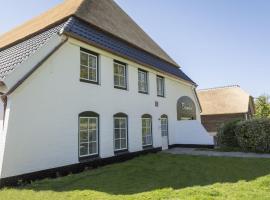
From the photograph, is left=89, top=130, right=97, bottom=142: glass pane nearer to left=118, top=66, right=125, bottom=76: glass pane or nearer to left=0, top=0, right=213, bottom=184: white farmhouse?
left=0, top=0, right=213, bottom=184: white farmhouse

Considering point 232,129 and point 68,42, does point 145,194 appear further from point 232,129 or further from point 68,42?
point 232,129

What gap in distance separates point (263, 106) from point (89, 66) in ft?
115

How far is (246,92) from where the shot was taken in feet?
117

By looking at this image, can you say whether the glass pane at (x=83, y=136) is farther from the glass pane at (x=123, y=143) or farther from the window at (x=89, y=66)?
the glass pane at (x=123, y=143)

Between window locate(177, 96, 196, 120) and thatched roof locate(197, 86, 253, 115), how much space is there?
1272 cm

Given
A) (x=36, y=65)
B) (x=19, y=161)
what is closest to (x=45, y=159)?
(x=19, y=161)

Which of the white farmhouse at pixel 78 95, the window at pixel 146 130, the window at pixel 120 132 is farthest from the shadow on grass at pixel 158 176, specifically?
the window at pixel 146 130

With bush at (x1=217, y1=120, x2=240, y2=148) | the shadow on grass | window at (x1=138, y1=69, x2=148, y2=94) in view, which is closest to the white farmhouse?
window at (x1=138, y1=69, x2=148, y2=94)

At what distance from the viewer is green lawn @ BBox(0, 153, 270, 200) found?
6578mm

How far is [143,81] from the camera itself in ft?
52.5

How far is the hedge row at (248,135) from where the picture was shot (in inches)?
615

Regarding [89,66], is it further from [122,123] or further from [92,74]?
[122,123]

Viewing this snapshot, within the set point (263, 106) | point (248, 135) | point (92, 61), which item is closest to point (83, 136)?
point (92, 61)

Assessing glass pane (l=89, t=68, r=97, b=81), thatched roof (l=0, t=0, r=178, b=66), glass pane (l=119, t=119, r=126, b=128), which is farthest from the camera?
glass pane (l=119, t=119, r=126, b=128)
